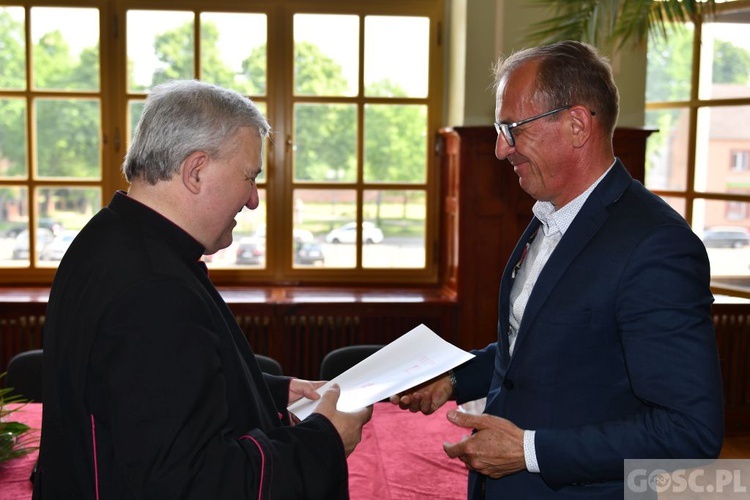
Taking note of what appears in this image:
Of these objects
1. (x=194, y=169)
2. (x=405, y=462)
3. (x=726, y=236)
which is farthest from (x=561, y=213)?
(x=726, y=236)

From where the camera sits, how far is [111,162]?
15.1ft

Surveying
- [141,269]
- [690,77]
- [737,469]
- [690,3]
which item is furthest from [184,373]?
[690,77]

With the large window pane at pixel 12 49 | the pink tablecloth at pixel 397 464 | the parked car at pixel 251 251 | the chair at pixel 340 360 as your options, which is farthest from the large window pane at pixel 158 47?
the pink tablecloth at pixel 397 464

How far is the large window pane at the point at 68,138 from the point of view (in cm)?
459

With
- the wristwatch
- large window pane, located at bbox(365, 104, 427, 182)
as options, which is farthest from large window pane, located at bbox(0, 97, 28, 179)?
the wristwatch

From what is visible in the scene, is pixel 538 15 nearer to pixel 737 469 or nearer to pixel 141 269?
pixel 737 469

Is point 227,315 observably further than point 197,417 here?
Yes

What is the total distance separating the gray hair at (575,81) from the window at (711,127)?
3.21 meters

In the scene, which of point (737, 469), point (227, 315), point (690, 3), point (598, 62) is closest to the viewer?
point (227, 315)

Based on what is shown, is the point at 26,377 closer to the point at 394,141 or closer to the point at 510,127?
the point at 510,127

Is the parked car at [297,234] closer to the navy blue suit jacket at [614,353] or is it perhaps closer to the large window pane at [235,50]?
the large window pane at [235,50]

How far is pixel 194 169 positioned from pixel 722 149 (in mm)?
4087

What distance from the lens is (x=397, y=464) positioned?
7.17 ft

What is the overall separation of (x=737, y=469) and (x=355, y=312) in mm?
2250
